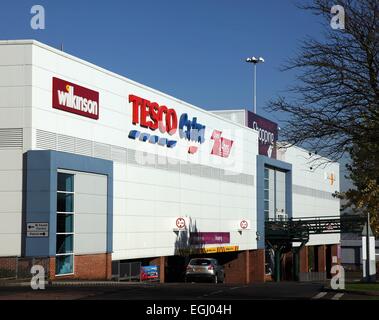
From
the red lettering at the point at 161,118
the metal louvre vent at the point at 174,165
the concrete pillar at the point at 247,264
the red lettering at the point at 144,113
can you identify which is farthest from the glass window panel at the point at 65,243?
the concrete pillar at the point at 247,264

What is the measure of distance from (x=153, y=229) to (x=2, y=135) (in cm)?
1325

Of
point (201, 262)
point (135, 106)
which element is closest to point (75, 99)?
point (135, 106)

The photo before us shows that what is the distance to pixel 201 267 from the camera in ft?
138

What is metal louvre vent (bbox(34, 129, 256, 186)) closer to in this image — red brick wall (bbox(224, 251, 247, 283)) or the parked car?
the parked car

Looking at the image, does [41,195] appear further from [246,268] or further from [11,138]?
[246,268]

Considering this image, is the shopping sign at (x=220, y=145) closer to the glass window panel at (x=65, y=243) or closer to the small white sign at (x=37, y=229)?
the glass window panel at (x=65, y=243)

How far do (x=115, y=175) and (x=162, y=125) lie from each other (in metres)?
6.66

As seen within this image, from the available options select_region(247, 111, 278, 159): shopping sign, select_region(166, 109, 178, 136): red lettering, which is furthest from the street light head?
select_region(166, 109, 178, 136): red lettering

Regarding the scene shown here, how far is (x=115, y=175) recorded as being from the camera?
3859 cm

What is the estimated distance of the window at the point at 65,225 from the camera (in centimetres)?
3325

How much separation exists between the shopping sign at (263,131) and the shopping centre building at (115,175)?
0.41m

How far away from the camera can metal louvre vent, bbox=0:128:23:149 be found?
32438 millimetres

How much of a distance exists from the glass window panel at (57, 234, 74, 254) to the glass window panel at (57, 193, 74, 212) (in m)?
1.21
